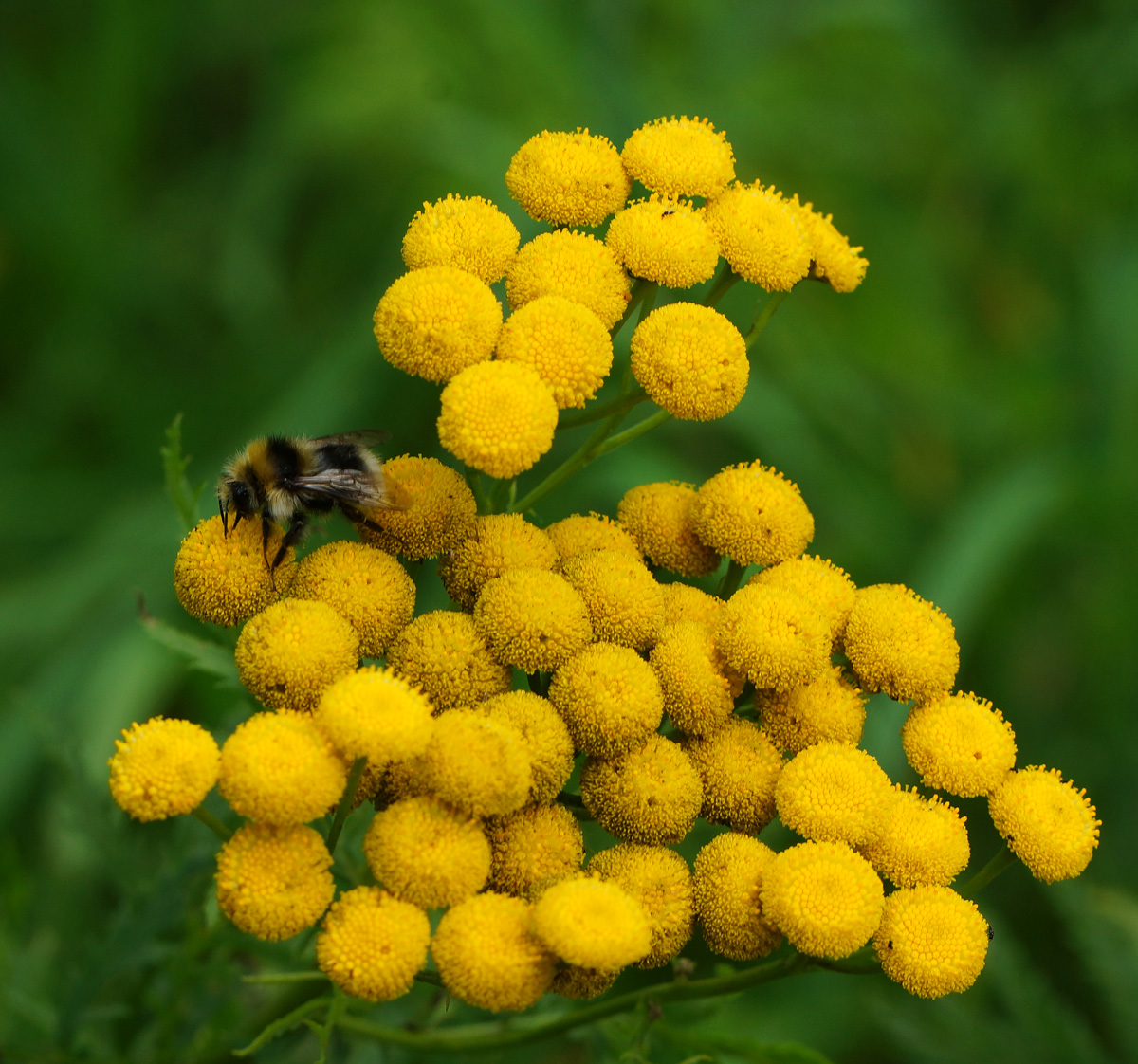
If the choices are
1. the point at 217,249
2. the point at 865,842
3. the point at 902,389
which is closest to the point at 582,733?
the point at 865,842

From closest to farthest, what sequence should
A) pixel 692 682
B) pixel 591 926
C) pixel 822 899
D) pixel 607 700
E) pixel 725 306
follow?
pixel 591 926 → pixel 822 899 → pixel 607 700 → pixel 692 682 → pixel 725 306

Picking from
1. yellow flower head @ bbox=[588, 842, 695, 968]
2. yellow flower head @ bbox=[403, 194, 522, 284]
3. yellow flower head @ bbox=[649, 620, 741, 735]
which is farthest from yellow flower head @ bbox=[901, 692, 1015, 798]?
yellow flower head @ bbox=[403, 194, 522, 284]

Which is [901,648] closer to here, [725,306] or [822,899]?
[822,899]

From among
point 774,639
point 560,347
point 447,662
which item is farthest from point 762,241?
point 447,662

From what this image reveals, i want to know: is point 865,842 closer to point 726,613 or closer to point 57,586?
point 726,613

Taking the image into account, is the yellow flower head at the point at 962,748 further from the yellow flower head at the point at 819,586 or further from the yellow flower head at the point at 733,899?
the yellow flower head at the point at 733,899

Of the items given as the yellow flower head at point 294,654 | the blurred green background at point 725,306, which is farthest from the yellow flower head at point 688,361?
the blurred green background at point 725,306
